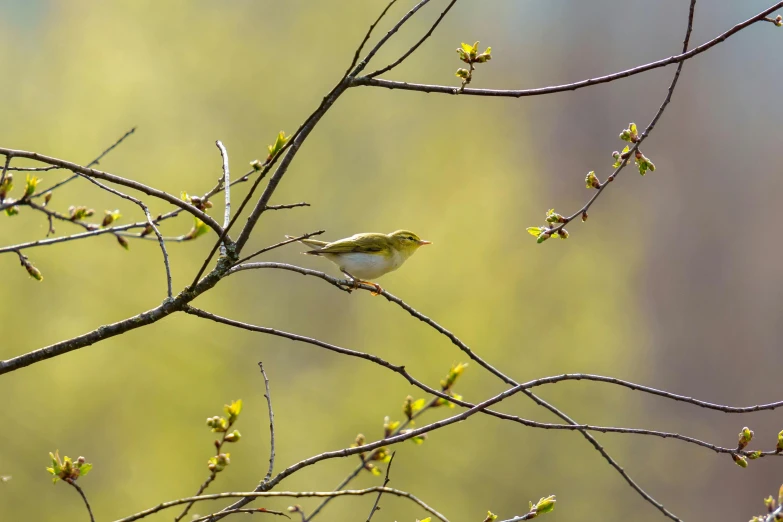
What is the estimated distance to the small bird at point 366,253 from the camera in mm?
3598

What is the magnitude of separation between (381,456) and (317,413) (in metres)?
6.62

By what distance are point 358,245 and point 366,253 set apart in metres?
0.08

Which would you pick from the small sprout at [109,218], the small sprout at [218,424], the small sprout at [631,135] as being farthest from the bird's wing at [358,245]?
the small sprout at [631,135]

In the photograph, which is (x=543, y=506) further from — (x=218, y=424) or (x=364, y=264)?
(x=364, y=264)

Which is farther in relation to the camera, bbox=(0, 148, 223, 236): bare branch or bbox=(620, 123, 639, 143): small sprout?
bbox=(620, 123, 639, 143): small sprout

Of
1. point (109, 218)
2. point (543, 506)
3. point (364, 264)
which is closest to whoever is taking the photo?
point (543, 506)

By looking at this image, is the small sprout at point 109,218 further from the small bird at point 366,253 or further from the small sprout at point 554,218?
the small sprout at point 554,218

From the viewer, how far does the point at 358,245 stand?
3736mm

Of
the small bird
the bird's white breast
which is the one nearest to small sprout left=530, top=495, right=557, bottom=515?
the small bird

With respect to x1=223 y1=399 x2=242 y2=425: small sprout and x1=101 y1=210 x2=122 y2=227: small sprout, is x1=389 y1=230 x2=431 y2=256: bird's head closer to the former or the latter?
x1=101 y1=210 x2=122 y2=227: small sprout

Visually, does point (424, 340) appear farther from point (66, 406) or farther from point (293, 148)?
point (293, 148)

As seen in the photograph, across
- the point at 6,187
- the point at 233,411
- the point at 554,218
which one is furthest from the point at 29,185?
the point at 554,218

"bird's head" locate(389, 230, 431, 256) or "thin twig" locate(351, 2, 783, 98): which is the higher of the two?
"bird's head" locate(389, 230, 431, 256)

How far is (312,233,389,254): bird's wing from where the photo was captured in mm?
3711
